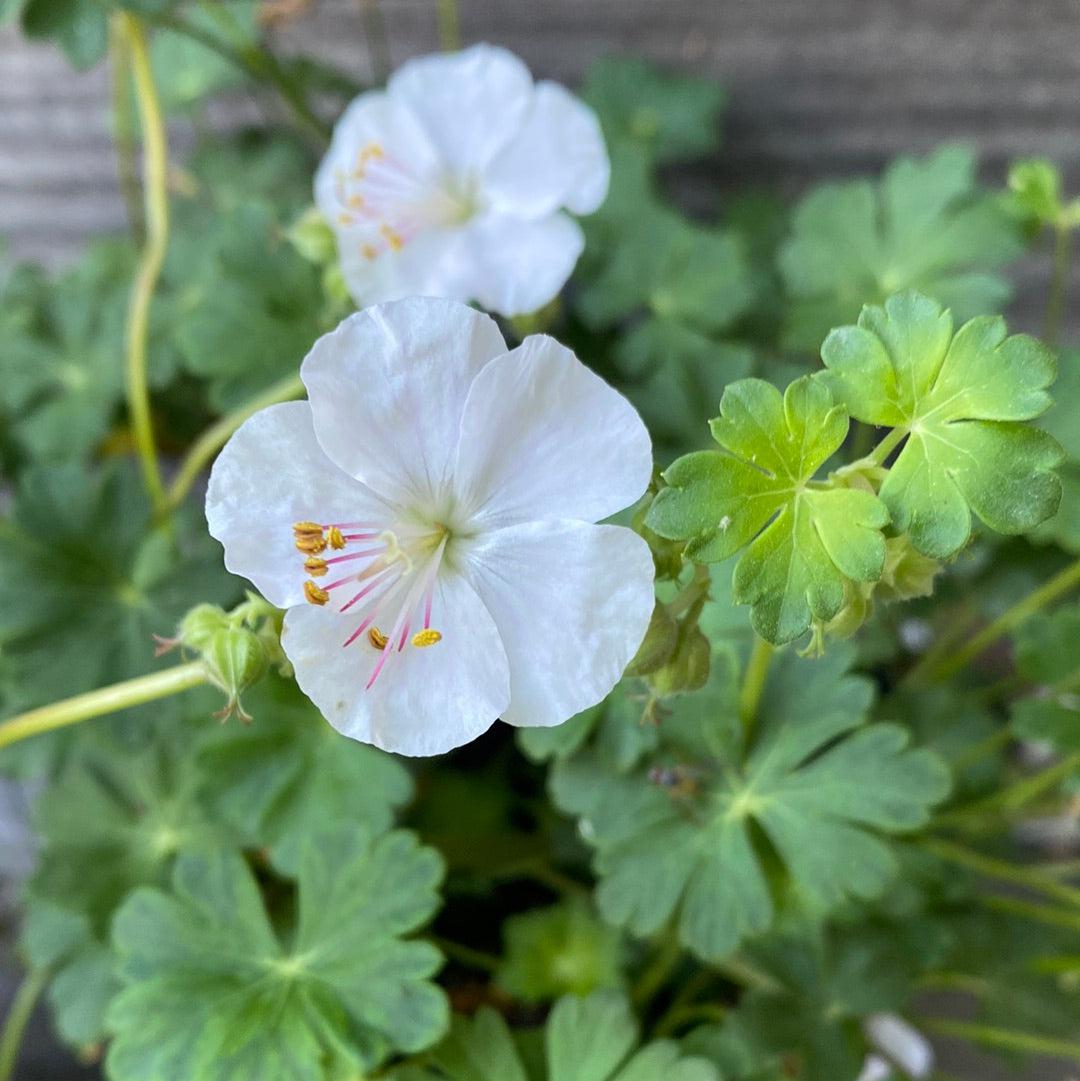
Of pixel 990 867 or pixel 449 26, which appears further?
pixel 449 26

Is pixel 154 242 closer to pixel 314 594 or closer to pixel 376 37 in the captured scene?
pixel 376 37

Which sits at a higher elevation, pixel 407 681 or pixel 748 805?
pixel 407 681

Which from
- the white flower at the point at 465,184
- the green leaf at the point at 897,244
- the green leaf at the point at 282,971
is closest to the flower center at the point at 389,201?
the white flower at the point at 465,184

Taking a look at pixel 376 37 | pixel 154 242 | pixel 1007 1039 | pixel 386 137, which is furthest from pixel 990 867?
pixel 376 37

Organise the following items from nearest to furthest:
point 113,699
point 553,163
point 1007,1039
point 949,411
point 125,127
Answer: point 949,411 → point 113,699 → point 553,163 → point 1007,1039 → point 125,127

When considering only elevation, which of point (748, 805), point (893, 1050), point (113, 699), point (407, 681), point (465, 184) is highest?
point (465, 184)

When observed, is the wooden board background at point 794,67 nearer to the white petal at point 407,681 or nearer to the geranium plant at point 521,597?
the geranium plant at point 521,597

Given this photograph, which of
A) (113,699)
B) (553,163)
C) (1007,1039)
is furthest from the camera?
(1007,1039)

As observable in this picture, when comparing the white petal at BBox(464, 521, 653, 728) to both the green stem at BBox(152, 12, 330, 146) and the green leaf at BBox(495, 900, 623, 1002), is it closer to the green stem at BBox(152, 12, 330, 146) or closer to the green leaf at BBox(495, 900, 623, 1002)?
the green leaf at BBox(495, 900, 623, 1002)
